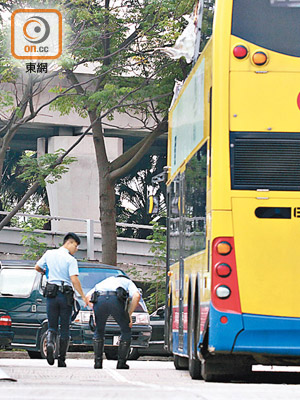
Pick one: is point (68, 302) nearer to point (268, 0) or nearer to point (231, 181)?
point (231, 181)

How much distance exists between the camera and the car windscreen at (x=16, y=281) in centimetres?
2100

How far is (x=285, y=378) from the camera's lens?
45.5ft

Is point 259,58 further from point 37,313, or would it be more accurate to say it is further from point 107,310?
point 37,313

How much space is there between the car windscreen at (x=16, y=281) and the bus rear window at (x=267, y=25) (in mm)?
10165

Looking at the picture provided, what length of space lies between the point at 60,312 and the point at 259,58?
5338mm

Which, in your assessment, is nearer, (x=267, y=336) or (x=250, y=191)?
(x=267, y=336)

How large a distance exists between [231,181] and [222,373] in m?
2.18

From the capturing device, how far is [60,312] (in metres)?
15.6

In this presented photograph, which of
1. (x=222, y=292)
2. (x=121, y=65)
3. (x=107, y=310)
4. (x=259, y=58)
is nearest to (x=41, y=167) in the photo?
(x=121, y=65)

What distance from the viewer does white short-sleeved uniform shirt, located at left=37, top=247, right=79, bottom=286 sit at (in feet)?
50.8

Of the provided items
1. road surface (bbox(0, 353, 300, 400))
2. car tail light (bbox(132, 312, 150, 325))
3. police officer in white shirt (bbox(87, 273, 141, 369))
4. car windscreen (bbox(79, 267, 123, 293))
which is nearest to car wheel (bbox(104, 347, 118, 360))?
car tail light (bbox(132, 312, 150, 325))


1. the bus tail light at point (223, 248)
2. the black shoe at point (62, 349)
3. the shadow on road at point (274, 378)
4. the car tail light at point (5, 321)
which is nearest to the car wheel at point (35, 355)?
the car tail light at point (5, 321)

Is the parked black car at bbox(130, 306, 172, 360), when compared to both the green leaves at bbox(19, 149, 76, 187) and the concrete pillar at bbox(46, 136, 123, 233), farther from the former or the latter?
the concrete pillar at bbox(46, 136, 123, 233)

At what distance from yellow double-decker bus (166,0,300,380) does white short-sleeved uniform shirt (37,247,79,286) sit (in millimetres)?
3472
